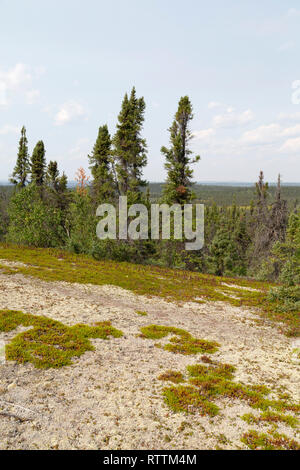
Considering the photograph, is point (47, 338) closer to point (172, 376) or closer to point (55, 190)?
point (172, 376)

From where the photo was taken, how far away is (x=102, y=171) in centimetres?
3938

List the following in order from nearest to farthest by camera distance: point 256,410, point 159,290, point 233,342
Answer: point 256,410
point 233,342
point 159,290

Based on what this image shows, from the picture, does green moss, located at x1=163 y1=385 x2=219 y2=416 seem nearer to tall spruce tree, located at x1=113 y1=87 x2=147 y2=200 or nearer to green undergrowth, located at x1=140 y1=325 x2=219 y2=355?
green undergrowth, located at x1=140 y1=325 x2=219 y2=355

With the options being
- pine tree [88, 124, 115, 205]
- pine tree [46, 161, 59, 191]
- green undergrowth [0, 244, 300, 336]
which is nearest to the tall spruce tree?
pine tree [88, 124, 115, 205]

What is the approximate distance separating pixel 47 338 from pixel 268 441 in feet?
24.0

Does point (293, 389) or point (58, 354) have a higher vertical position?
point (58, 354)

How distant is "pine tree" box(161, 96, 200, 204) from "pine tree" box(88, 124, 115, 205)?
7278 millimetres

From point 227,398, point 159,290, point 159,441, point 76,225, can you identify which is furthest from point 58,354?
point 76,225

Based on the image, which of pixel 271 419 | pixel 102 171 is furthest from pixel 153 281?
pixel 102 171

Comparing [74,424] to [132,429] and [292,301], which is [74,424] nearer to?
[132,429]

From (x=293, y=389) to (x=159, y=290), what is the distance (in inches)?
482

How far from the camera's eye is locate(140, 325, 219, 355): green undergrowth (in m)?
10.6

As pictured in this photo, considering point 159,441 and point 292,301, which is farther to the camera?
point 292,301
